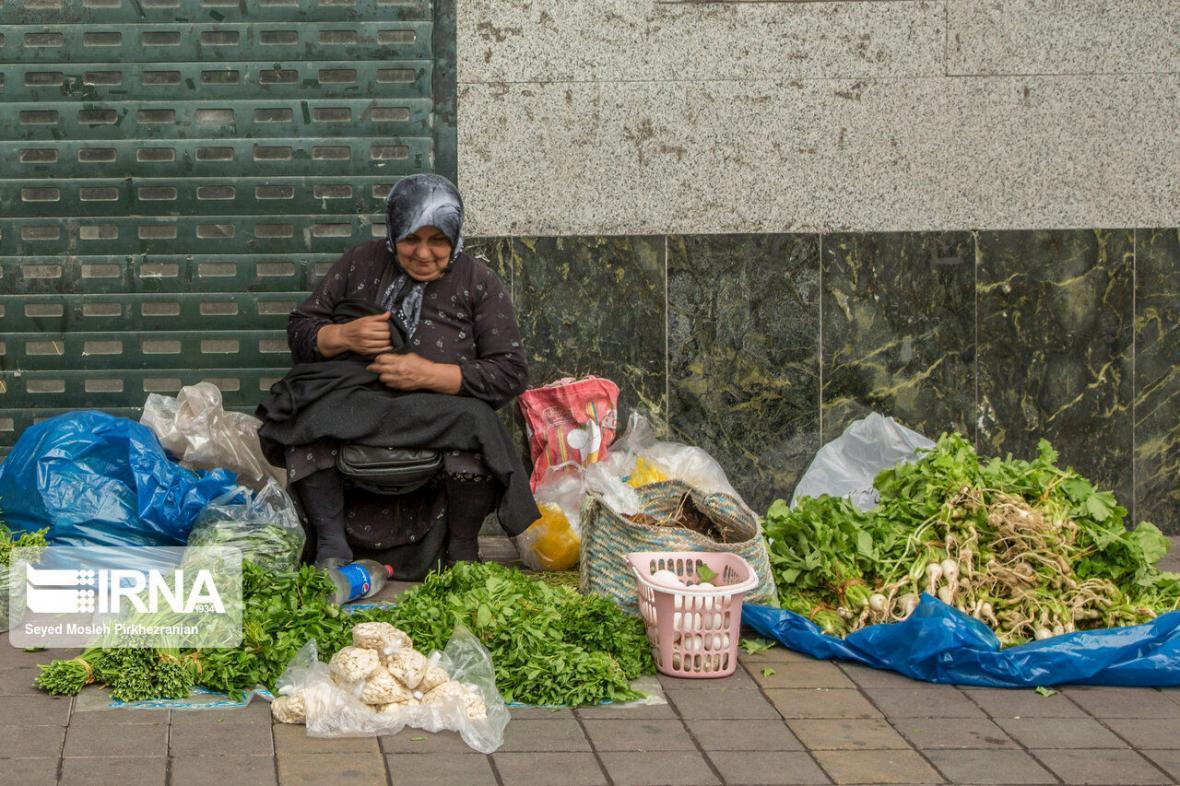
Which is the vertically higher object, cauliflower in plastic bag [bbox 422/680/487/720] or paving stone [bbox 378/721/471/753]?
cauliflower in plastic bag [bbox 422/680/487/720]

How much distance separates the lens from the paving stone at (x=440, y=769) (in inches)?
141

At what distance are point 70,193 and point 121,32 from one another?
2.32 feet

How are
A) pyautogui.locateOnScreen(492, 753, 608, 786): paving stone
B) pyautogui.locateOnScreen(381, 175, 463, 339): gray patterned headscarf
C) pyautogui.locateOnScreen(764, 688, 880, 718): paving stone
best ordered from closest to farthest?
pyautogui.locateOnScreen(492, 753, 608, 786): paving stone → pyautogui.locateOnScreen(764, 688, 880, 718): paving stone → pyautogui.locateOnScreen(381, 175, 463, 339): gray patterned headscarf

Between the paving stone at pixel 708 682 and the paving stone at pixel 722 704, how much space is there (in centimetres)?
4

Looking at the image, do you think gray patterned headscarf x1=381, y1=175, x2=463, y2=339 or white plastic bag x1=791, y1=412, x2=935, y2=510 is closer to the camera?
gray patterned headscarf x1=381, y1=175, x2=463, y2=339

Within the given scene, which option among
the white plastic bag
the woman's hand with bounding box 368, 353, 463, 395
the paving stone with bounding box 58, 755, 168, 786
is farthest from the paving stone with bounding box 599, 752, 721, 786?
the white plastic bag

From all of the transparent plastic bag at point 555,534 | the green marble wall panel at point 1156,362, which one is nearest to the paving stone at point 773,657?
the transparent plastic bag at point 555,534

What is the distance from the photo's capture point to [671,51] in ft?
20.7

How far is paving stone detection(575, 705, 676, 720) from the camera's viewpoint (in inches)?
162

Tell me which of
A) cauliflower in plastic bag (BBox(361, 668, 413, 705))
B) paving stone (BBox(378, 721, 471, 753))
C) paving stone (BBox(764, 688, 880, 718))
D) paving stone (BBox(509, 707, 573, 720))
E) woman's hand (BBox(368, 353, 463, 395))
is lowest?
paving stone (BBox(764, 688, 880, 718))

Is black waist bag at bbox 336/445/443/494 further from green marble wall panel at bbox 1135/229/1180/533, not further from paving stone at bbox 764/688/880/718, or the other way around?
green marble wall panel at bbox 1135/229/1180/533

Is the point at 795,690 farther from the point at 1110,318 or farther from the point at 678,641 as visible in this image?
the point at 1110,318

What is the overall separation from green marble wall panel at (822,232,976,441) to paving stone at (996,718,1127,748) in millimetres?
2496

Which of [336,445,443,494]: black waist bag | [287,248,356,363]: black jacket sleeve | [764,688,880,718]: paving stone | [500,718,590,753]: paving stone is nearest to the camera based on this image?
[500,718,590,753]: paving stone
